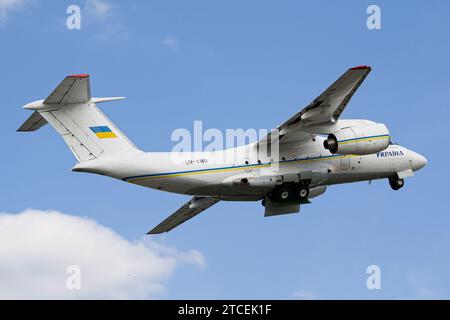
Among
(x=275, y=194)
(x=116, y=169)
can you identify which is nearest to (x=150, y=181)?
(x=116, y=169)

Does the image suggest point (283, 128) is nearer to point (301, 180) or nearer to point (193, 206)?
point (301, 180)

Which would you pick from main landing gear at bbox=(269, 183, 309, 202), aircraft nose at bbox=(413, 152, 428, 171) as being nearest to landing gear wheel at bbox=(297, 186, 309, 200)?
main landing gear at bbox=(269, 183, 309, 202)

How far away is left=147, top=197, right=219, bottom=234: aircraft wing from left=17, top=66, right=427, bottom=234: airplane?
0.89 meters

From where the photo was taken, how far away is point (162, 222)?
76.3 ft

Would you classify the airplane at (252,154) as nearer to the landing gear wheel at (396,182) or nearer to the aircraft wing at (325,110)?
the aircraft wing at (325,110)

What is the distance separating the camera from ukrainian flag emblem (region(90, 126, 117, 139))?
1919 centimetres

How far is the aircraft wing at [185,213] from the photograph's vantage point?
22.5 meters

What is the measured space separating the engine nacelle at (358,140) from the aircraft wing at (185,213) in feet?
11.8

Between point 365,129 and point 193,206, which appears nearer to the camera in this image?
point 365,129

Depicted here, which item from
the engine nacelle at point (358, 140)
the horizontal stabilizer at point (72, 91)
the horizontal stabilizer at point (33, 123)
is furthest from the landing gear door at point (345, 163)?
the horizontal stabilizer at point (33, 123)

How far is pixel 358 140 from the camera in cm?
1981

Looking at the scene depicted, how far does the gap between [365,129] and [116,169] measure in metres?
5.66

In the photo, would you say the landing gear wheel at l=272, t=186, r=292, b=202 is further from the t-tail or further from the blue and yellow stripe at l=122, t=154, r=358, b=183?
the t-tail
